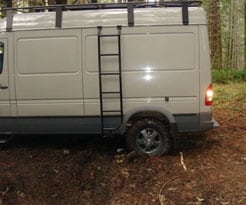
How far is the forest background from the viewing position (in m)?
19.0

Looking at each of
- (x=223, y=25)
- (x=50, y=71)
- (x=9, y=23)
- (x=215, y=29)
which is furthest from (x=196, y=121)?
(x=223, y=25)

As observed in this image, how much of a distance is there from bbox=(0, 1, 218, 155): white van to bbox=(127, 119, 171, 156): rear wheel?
0.02 m

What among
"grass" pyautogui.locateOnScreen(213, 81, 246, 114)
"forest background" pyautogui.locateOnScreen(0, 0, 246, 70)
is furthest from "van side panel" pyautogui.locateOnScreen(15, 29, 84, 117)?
"grass" pyautogui.locateOnScreen(213, 81, 246, 114)

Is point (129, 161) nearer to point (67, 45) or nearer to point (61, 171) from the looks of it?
point (61, 171)

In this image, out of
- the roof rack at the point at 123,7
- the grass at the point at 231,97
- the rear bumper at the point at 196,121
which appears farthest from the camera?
the grass at the point at 231,97

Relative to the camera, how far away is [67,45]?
811cm

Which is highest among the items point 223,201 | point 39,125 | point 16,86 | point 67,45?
point 67,45

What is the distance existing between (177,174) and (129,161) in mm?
1011

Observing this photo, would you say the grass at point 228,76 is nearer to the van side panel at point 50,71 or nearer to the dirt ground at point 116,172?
the dirt ground at point 116,172

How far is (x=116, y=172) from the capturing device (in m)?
7.27

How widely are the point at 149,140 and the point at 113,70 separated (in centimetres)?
140

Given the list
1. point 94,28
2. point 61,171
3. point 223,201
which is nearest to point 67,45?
point 94,28

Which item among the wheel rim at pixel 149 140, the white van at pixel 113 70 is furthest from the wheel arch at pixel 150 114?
the wheel rim at pixel 149 140

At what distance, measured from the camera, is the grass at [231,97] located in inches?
514
